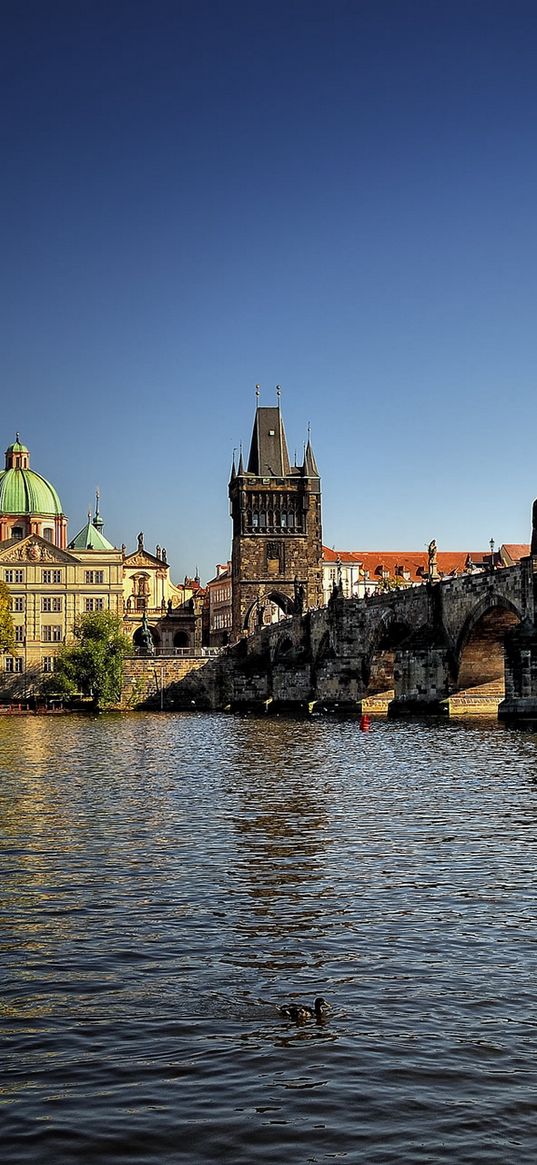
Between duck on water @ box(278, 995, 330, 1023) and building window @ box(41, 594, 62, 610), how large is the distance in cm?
9859

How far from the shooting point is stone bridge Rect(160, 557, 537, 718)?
154 feet

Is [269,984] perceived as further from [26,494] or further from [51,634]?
[26,494]

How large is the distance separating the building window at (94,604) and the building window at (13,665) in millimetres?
7697

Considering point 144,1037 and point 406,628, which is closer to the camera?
point 144,1037

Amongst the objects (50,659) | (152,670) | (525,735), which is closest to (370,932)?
(525,735)

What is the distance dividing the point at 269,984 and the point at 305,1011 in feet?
3.17

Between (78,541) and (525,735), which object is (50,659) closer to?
(78,541)

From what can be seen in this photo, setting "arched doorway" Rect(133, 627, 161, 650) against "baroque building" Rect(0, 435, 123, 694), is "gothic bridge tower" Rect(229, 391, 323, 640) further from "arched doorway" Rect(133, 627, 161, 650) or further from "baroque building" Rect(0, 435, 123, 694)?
"baroque building" Rect(0, 435, 123, 694)

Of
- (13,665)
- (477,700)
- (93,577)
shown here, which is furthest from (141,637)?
(477,700)

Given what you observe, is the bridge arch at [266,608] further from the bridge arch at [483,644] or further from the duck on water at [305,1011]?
the duck on water at [305,1011]

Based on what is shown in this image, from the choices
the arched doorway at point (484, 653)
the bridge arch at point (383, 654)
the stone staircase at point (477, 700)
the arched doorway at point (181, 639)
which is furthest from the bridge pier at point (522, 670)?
the arched doorway at point (181, 639)

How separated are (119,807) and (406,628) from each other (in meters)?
42.5

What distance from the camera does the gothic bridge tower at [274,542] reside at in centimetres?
12194

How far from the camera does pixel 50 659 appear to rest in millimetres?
103875
